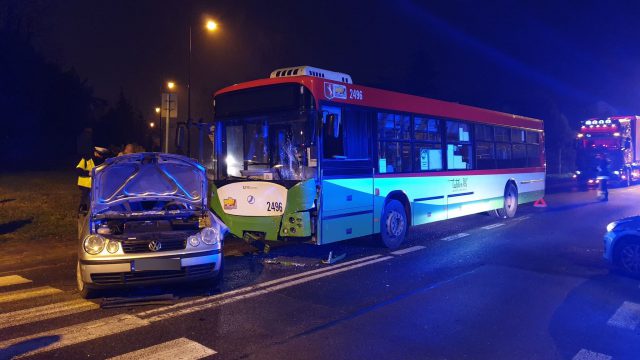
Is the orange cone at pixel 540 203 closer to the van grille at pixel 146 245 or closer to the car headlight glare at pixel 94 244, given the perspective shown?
the van grille at pixel 146 245

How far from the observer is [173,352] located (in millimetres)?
4699

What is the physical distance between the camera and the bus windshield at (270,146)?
8352mm

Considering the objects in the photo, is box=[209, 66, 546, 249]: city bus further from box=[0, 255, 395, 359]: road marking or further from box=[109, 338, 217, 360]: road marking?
box=[109, 338, 217, 360]: road marking

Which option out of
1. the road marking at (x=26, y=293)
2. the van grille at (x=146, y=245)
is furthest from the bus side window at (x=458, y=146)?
the road marking at (x=26, y=293)

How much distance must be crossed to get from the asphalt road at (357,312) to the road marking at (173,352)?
0.02 meters

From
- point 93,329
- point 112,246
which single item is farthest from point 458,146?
point 93,329

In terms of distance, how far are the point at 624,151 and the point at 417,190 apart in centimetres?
2124

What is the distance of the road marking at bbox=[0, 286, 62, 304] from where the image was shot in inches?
259

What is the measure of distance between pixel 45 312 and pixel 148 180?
92.5 inches

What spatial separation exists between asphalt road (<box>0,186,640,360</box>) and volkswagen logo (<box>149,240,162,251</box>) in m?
0.72

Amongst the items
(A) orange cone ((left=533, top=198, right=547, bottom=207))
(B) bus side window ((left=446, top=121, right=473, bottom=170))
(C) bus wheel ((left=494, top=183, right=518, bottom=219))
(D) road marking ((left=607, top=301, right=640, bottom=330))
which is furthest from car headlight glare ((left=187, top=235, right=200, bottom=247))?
(A) orange cone ((left=533, top=198, right=547, bottom=207))

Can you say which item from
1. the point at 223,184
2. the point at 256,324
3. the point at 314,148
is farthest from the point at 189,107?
the point at 256,324

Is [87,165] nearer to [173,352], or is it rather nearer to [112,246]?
[112,246]

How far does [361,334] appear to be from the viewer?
523cm
